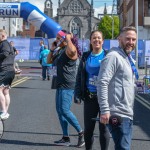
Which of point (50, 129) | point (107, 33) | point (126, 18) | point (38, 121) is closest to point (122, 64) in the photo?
point (50, 129)

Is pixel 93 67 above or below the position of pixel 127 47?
below

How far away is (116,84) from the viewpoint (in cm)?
495

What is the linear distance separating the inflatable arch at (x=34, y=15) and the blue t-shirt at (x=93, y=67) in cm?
1177

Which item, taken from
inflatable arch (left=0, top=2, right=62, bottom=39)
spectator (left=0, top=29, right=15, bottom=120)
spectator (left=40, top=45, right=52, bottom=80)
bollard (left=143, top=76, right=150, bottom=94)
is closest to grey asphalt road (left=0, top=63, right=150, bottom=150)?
spectator (left=0, top=29, right=15, bottom=120)

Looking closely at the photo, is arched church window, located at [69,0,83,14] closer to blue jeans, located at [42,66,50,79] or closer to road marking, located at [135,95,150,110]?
blue jeans, located at [42,66,50,79]

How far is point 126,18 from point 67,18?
70291 mm

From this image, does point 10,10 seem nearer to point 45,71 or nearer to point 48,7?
point 45,71

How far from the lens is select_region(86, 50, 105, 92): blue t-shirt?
22.2ft

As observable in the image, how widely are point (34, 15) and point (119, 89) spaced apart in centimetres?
1483

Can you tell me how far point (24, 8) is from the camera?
2014 cm

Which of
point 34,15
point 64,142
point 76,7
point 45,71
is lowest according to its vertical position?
point 64,142

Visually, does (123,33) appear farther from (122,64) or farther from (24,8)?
(24,8)

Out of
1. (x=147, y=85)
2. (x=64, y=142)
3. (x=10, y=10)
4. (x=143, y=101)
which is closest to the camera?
(x=64, y=142)

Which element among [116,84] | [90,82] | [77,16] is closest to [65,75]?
[90,82]
